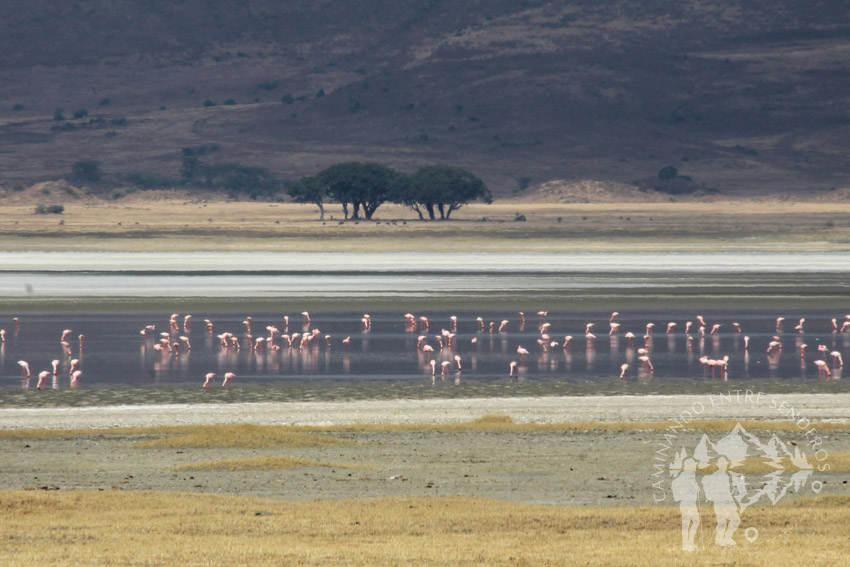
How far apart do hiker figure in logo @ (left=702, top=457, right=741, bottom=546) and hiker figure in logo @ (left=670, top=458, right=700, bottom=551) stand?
0.52ft

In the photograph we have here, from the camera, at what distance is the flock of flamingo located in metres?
28.3

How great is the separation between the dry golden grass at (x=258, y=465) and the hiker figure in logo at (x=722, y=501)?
4.29 meters

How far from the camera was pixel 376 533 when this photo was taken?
1295 cm

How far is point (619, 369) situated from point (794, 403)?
6012mm

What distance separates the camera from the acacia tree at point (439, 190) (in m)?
109

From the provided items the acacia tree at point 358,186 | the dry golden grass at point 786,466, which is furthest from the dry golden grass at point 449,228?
the dry golden grass at point 786,466

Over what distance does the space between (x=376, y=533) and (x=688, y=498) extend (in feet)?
12.6

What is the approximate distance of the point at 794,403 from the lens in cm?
2366

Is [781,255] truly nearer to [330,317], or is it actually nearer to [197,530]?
[330,317]

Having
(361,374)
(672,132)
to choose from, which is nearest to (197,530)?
(361,374)

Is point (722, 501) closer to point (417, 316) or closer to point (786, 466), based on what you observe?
point (786, 466)

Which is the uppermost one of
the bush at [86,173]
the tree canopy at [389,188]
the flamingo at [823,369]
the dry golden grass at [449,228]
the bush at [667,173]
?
the bush at [86,173]

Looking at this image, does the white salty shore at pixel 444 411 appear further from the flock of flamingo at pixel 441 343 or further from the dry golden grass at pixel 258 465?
the dry golden grass at pixel 258 465

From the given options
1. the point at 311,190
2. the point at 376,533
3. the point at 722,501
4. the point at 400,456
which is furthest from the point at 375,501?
the point at 311,190
